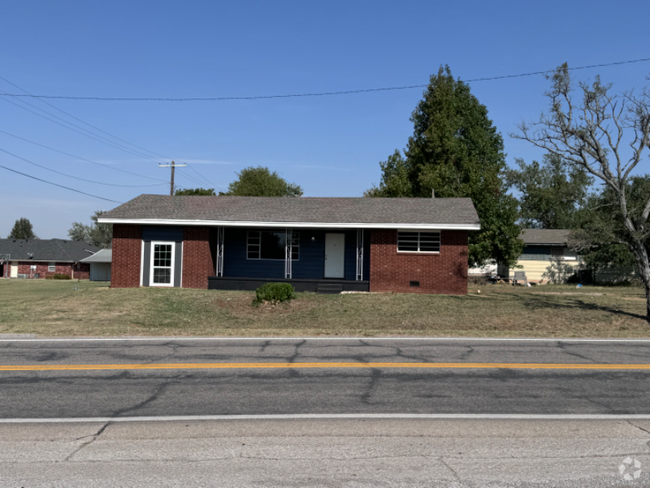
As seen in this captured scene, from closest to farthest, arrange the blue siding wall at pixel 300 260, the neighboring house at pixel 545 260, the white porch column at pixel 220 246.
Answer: the white porch column at pixel 220 246 < the blue siding wall at pixel 300 260 < the neighboring house at pixel 545 260

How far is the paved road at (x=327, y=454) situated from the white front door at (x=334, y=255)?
1823cm

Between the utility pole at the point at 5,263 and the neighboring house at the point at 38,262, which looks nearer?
the utility pole at the point at 5,263

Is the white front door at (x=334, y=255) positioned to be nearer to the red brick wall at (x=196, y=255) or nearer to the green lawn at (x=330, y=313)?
the green lawn at (x=330, y=313)

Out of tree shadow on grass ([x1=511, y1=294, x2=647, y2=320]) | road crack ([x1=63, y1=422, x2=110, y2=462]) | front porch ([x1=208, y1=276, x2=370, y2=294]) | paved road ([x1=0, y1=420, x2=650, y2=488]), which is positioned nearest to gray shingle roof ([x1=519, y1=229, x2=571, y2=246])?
tree shadow on grass ([x1=511, y1=294, x2=647, y2=320])

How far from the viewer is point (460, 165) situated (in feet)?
116

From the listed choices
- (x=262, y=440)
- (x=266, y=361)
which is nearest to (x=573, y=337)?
(x=266, y=361)

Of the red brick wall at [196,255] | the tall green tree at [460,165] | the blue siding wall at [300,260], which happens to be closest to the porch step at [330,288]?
the blue siding wall at [300,260]

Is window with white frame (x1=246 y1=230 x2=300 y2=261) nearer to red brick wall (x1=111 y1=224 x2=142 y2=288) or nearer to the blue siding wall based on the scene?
the blue siding wall

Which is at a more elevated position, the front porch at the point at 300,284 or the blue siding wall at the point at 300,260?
the blue siding wall at the point at 300,260

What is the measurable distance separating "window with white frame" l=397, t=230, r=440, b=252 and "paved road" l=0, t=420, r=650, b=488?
1678 centimetres

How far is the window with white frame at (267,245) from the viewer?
24672 millimetres

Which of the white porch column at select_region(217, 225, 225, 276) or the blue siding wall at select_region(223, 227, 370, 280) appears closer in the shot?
the white porch column at select_region(217, 225, 225, 276)

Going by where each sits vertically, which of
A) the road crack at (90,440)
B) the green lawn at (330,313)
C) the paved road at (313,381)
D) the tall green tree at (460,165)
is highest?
the tall green tree at (460,165)

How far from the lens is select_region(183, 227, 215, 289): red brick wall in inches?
923
